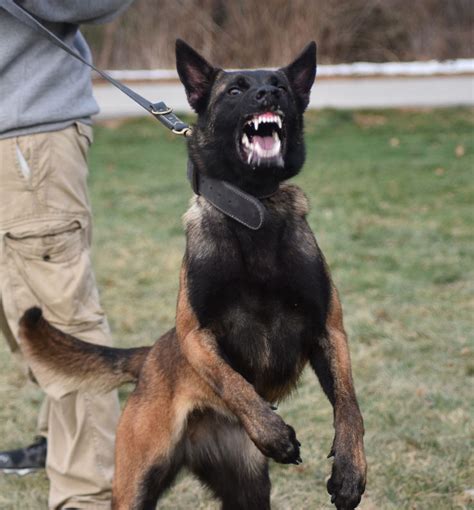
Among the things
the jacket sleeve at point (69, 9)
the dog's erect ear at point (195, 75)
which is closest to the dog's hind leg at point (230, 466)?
the dog's erect ear at point (195, 75)

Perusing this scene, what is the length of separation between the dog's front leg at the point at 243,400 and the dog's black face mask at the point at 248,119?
1.81 ft

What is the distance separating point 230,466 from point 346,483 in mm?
693

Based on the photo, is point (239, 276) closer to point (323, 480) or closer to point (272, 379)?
point (272, 379)

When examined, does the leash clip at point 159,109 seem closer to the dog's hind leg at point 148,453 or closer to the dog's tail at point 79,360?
the dog's tail at point 79,360

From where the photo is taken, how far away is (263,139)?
2.98 meters

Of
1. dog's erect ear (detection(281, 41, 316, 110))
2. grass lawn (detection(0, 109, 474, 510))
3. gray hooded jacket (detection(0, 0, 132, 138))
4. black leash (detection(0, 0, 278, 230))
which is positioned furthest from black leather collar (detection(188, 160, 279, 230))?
grass lawn (detection(0, 109, 474, 510))

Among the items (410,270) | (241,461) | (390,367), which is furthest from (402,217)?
(241,461)

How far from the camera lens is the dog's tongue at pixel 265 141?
9.65 ft

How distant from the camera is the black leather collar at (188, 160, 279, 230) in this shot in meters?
2.90

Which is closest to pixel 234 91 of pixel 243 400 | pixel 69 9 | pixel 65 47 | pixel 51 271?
pixel 65 47

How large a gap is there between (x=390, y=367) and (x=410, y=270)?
6.88 feet

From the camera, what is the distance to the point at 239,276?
2.86 metres

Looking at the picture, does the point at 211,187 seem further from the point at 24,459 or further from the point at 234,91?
the point at 24,459

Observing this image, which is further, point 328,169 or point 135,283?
point 328,169
